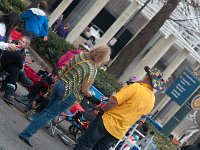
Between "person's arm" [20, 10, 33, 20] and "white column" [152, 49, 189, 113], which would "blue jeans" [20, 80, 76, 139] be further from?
"white column" [152, 49, 189, 113]

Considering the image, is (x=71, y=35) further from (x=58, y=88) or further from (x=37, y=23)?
(x=58, y=88)

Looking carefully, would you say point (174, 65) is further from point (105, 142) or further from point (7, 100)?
point (105, 142)

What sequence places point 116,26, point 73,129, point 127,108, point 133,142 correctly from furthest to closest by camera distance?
1. point 116,26
2. point 73,129
3. point 133,142
4. point 127,108

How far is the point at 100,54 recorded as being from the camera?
9227mm

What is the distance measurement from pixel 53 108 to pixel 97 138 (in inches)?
38.4

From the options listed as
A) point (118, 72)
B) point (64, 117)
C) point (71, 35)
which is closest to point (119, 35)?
point (71, 35)

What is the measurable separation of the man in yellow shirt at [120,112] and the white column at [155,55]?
19892 mm

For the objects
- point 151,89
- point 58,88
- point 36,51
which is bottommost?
point 36,51

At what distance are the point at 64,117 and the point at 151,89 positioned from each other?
14.4 feet

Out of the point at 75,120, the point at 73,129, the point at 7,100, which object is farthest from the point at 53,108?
the point at 73,129

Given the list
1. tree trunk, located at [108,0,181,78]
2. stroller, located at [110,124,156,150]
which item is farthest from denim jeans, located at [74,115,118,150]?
tree trunk, located at [108,0,181,78]

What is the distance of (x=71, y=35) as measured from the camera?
85.6ft

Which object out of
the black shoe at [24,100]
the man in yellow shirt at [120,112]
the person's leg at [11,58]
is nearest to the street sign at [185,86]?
the black shoe at [24,100]

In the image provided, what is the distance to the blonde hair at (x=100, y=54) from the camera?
9.18m
